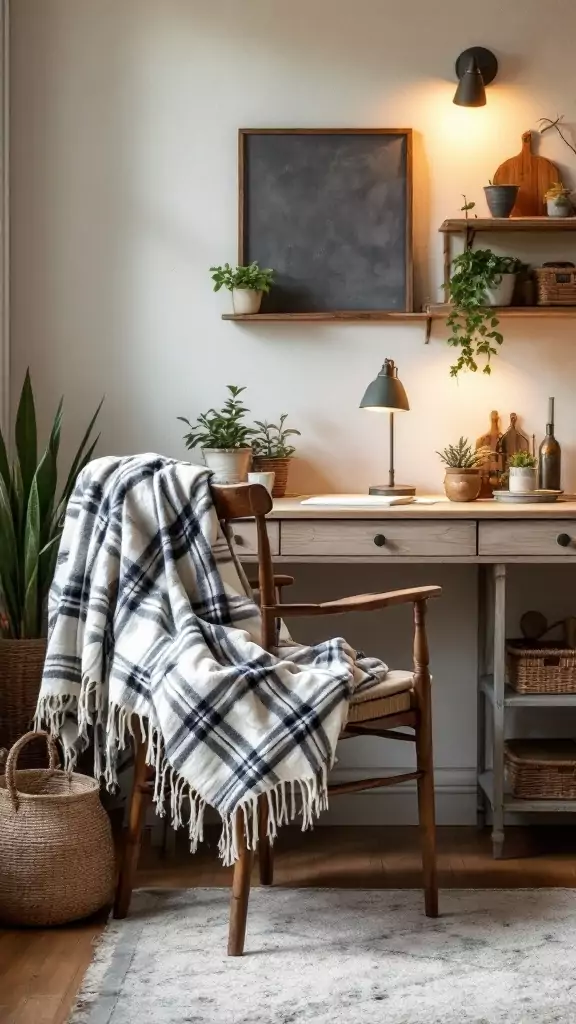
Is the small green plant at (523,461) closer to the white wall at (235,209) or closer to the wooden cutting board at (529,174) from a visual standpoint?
the white wall at (235,209)

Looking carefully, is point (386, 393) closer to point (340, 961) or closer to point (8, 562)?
point (8, 562)

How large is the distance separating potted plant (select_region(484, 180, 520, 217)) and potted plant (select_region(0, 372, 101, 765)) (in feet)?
4.51

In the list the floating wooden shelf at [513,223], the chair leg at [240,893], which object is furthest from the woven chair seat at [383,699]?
the floating wooden shelf at [513,223]

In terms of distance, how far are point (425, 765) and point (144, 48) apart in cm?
220

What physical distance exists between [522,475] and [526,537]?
→ 29 centimetres

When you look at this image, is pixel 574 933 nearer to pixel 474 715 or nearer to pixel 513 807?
pixel 513 807

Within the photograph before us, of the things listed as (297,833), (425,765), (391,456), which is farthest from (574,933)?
(391,456)

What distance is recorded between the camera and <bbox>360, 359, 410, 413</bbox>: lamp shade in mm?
3256

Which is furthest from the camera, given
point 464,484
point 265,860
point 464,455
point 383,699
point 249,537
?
point 464,455

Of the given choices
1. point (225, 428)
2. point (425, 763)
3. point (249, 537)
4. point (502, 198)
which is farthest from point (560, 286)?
Answer: point (425, 763)

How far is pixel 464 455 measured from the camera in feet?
11.1

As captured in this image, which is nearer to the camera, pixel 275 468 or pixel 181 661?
pixel 181 661

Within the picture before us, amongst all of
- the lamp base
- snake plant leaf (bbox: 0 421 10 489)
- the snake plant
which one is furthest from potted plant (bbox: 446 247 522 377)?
snake plant leaf (bbox: 0 421 10 489)

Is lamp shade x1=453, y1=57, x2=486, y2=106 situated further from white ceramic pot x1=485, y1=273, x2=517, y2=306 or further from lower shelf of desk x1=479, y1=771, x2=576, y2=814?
lower shelf of desk x1=479, y1=771, x2=576, y2=814
